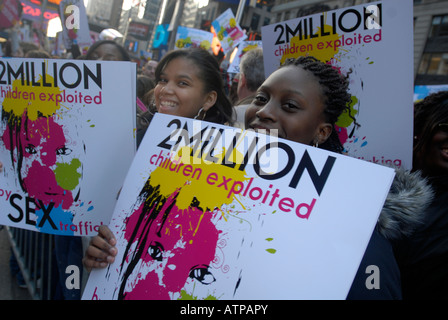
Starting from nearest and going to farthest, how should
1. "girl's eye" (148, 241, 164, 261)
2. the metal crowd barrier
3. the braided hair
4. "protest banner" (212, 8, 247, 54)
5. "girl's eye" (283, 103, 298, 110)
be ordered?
"girl's eye" (148, 241, 164, 261), "girl's eye" (283, 103, 298, 110), the braided hair, the metal crowd barrier, "protest banner" (212, 8, 247, 54)

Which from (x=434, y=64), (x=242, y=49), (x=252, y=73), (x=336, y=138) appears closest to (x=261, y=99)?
(x=336, y=138)

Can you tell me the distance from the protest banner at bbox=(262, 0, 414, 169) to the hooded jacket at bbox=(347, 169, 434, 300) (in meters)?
0.41

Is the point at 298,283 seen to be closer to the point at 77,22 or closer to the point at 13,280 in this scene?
the point at 13,280

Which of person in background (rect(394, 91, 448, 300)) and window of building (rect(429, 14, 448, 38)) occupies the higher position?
window of building (rect(429, 14, 448, 38))

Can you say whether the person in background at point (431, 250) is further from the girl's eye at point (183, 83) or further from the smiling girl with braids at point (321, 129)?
the girl's eye at point (183, 83)

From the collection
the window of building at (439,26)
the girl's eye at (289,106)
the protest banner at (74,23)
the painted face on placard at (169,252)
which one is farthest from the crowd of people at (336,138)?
the window of building at (439,26)

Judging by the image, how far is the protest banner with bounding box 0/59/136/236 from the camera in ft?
4.79

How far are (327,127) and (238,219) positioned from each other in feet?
2.18

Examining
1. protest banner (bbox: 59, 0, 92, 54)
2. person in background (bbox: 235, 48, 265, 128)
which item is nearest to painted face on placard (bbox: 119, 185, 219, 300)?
person in background (bbox: 235, 48, 265, 128)

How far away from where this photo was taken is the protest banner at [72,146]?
146 cm

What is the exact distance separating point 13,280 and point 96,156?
2.36 metres

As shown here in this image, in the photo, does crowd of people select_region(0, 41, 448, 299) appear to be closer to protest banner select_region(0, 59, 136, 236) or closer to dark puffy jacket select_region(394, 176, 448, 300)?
dark puffy jacket select_region(394, 176, 448, 300)

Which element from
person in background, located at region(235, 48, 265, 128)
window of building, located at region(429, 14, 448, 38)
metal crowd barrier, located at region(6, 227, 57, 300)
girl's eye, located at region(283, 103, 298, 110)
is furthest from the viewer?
window of building, located at region(429, 14, 448, 38)
